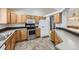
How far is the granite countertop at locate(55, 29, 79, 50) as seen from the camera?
2.13 metres

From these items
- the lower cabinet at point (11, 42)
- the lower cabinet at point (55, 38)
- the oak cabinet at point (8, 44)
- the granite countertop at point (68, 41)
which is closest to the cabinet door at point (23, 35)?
the lower cabinet at point (11, 42)

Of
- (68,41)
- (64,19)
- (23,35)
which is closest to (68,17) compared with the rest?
(64,19)

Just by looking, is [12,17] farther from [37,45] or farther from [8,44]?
[37,45]

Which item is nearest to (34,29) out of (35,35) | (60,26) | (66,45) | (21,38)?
(35,35)

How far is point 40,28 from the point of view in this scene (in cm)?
225

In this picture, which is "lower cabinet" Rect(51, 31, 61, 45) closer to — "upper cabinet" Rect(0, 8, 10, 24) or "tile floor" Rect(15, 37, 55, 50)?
"tile floor" Rect(15, 37, 55, 50)

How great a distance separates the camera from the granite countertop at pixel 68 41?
213cm

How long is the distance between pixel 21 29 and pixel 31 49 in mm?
392

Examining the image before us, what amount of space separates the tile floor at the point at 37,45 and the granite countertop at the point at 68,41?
16cm

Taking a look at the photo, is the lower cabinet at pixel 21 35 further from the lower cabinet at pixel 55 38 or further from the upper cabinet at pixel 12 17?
the lower cabinet at pixel 55 38

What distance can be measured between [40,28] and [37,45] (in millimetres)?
303

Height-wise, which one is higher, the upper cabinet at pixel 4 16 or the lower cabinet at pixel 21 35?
the upper cabinet at pixel 4 16
